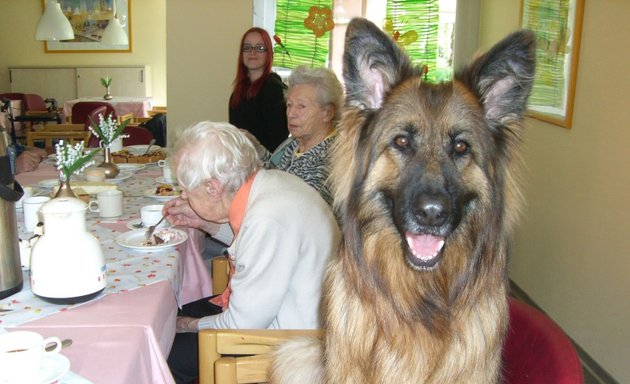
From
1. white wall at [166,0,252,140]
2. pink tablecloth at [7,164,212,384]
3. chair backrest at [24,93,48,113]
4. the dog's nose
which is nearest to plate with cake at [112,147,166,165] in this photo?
white wall at [166,0,252,140]

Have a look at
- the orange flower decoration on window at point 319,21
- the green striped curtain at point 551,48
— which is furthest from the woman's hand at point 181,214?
the orange flower decoration on window at point 319,21

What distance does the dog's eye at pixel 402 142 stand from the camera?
139 cm

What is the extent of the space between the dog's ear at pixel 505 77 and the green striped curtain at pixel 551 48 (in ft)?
7.41

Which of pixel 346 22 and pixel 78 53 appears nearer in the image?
pixel 346 22

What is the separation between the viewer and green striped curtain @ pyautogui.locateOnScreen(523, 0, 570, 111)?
352 centimetres

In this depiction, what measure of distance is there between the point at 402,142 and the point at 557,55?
8.79 ft

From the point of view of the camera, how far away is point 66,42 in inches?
431

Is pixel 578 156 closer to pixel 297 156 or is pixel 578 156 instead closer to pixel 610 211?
pixel 610 211

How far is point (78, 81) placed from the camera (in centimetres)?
1088

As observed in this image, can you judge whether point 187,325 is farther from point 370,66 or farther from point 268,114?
point 268,114

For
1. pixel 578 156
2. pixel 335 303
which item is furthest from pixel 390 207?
pixel 578 156

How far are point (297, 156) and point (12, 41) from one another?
1010 cm

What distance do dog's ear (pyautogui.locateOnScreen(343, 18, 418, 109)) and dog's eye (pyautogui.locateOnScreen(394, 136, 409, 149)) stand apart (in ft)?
0.35

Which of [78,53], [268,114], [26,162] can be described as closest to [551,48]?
[268,114]
